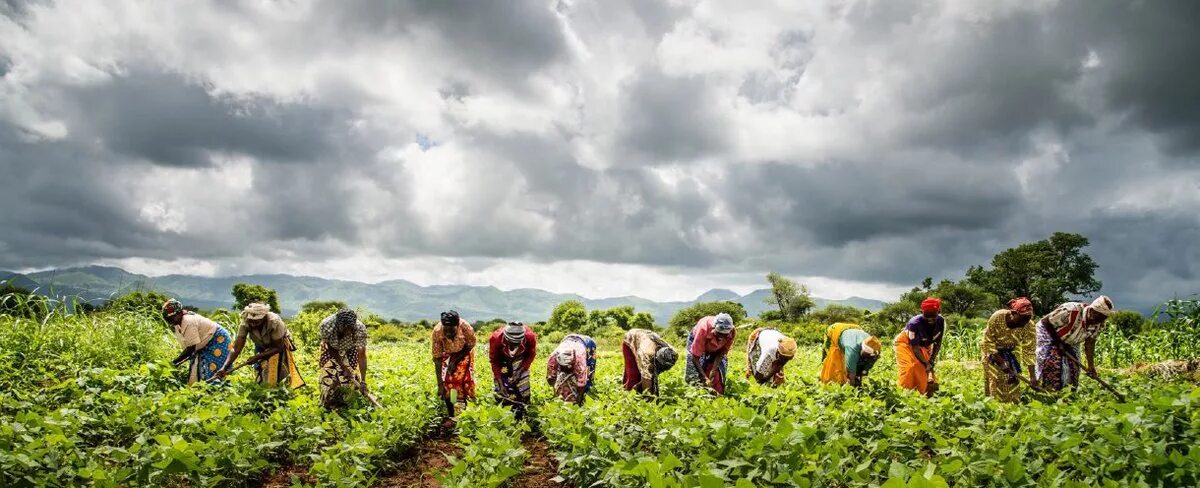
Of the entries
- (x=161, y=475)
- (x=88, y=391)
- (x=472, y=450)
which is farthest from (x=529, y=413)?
(x=88, y=391)

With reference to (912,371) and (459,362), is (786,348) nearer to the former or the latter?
(912,371)

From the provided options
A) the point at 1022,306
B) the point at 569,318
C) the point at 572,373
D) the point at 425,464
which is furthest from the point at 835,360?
the point at 569,318

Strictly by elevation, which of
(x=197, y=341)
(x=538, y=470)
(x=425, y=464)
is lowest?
(x=425, y=464)

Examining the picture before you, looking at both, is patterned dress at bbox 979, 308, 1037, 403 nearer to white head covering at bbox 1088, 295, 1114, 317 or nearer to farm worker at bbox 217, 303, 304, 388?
white head covering at bbox 1088, 295, 1114, 317

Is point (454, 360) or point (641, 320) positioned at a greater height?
point (454, 360)

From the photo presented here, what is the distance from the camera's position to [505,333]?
800 centimetres

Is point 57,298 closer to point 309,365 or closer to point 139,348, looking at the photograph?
point 139,348

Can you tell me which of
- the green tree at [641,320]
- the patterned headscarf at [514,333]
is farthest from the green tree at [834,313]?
the patterned headscarf at [514,333]

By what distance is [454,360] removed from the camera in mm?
8312

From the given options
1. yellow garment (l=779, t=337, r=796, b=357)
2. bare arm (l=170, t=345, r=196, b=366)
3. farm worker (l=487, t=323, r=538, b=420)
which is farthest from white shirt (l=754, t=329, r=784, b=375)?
bare arm (l=170, t=345, r=196, b=366)

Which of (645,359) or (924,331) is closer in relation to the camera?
(645,359)

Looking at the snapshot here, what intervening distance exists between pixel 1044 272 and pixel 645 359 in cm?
5894

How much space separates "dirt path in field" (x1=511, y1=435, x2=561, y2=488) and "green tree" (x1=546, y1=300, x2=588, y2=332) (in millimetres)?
36016

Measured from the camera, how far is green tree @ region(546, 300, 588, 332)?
4528cm
